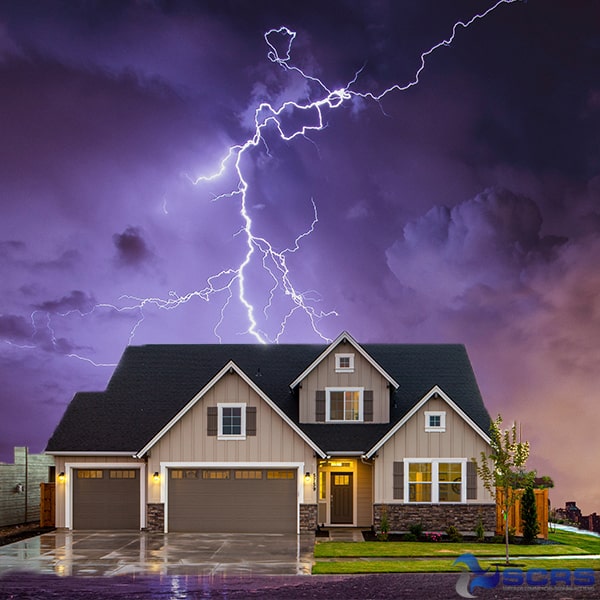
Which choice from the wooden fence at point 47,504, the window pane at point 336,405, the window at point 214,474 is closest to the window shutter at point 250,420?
the window at point 214,474

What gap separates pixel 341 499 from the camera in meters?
30.6

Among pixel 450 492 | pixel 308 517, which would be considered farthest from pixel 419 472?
pixel 308 517

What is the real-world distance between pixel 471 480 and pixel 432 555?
18.5 ft

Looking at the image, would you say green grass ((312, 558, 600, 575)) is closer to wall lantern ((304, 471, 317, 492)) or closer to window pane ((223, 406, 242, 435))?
wall lantern ((304, 471, 317, 492))

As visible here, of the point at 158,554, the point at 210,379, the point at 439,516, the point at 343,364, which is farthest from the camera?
the point at 343,364

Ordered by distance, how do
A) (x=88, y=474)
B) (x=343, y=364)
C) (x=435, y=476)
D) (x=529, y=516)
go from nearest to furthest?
(x=529, y=516) → (x=435, y=476) → (x=88, y=474) → (x=343, y=364)

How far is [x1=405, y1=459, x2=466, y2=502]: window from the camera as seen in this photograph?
94.4 feet

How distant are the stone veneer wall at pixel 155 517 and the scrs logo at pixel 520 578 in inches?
477

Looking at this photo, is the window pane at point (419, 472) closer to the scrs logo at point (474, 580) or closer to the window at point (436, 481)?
the window at point (436, 481)

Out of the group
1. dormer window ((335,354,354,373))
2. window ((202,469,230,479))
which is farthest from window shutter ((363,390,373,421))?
window ((202,469,230,479))

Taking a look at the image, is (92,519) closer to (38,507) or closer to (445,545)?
(38,507)

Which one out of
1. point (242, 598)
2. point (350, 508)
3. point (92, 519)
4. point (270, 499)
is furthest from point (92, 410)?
point (242, 598)

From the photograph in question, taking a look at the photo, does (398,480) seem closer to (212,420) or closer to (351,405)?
(351,405)

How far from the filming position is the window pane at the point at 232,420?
2933 centimetres
